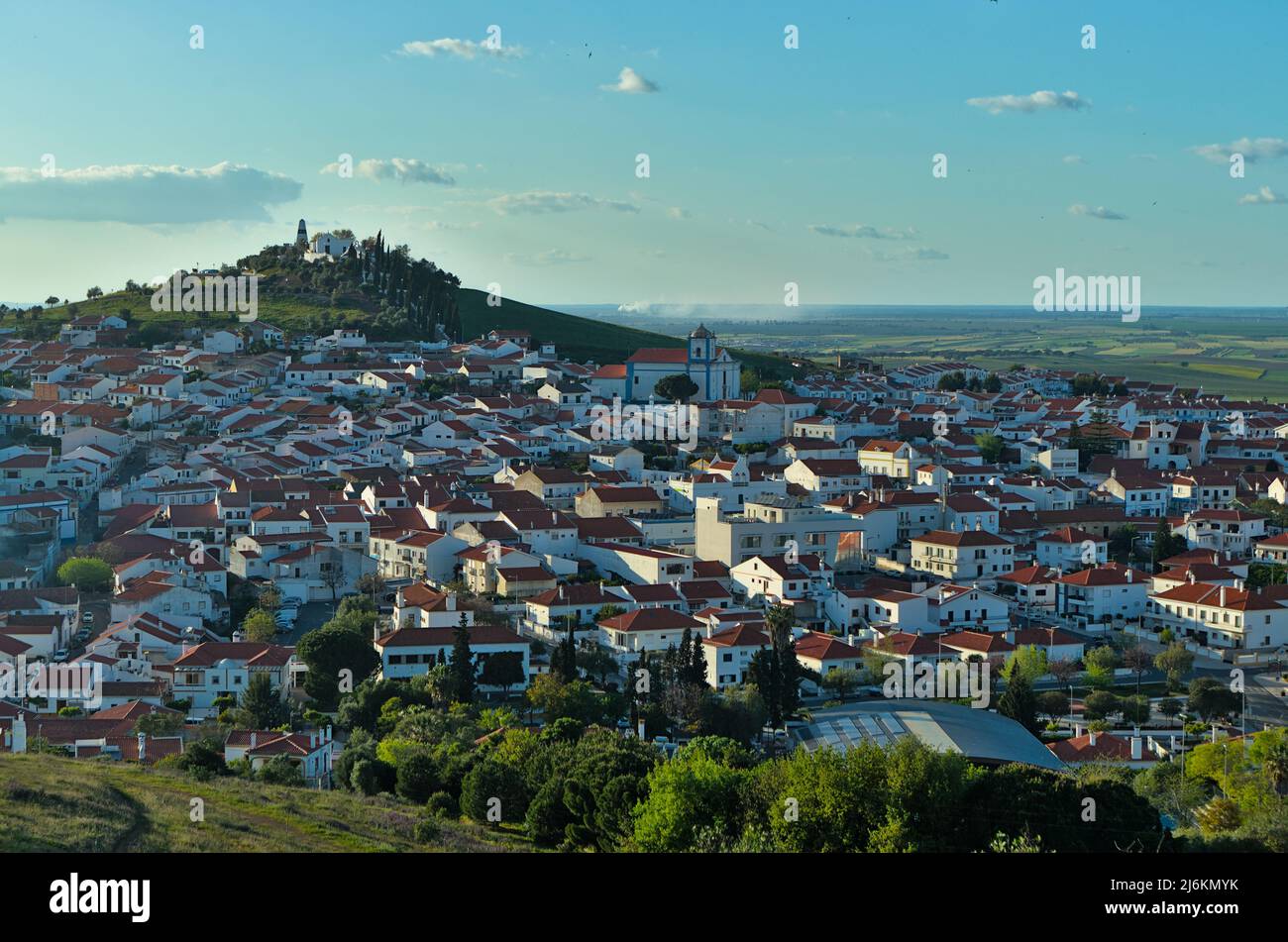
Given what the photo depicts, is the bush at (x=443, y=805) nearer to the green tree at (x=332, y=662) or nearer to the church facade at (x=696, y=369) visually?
the green tree at (x=332, y=662)

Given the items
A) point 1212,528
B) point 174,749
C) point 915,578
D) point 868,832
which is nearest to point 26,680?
point 174,749

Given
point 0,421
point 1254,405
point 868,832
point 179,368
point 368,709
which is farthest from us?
point 1254,405

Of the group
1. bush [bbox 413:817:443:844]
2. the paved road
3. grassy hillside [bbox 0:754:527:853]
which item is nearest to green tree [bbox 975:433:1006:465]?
the paved road

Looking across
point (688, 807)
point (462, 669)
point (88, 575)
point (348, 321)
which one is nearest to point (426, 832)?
point (688, 807)

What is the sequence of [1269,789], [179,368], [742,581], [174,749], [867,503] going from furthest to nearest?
1. [179,368]
2. [867,503]
3. [742,581]
4. [174,749]
5. [1269,789]

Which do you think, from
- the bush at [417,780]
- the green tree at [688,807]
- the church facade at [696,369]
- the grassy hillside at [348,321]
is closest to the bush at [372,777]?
the bush at [417,780]

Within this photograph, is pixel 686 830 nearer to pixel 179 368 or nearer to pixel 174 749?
pixel 174 749

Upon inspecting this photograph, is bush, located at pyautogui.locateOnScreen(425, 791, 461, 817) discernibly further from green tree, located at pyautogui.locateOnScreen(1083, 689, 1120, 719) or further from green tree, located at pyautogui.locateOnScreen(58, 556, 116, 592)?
green tree, located at pyautogui.locateOnScreen(58, 556, 116, 592)
